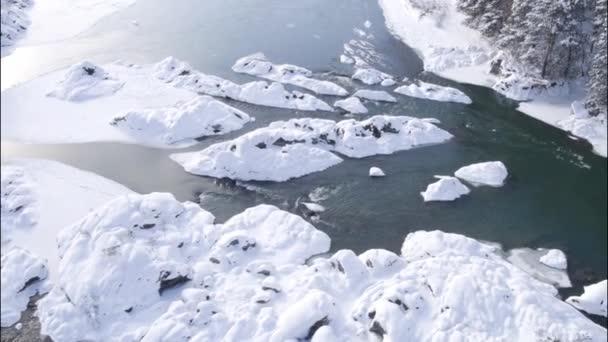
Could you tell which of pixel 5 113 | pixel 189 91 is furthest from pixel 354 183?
pixel 5 113

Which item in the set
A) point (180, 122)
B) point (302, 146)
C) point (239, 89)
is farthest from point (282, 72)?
point (302, 146)

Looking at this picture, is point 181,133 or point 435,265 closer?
point 435,265

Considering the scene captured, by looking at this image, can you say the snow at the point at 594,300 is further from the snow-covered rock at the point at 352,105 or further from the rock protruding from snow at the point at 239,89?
the rock protruding from snow at the point at 239,89

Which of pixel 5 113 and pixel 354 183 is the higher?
pixel 5 113

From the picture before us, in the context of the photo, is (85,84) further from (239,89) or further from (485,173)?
(485,173)

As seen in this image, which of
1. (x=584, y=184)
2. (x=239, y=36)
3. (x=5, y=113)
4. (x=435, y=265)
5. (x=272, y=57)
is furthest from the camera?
(x=239, y=36)

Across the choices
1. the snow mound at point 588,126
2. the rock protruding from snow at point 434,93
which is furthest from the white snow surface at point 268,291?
the rock protruding from snow at point 434,93

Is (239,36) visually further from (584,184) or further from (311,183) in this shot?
(584,184)
